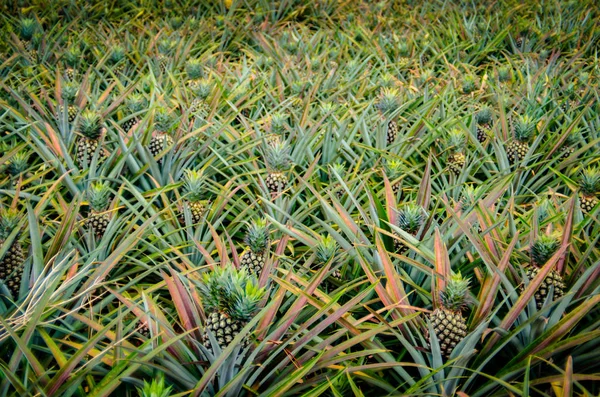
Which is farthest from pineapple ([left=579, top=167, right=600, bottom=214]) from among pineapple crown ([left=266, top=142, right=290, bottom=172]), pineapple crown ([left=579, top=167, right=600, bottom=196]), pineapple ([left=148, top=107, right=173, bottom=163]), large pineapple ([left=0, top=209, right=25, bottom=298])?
large pineapple ([left=0, top=209, right=25, bottom=298])

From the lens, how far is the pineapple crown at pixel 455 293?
1.05m

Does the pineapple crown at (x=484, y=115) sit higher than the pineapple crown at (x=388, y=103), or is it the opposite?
the pineapple crown at (x=388, y=103)

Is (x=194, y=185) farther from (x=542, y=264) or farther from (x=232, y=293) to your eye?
(x=542, y=264)

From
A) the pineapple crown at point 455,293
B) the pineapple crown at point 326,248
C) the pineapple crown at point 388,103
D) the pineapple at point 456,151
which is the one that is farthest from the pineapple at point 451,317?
the pineapple crown at point 388,103

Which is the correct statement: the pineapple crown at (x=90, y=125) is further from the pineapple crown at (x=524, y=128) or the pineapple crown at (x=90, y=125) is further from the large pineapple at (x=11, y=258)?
the pineapple crown at (x=524, y=128)

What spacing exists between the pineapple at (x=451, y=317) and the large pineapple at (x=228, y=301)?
0.39 m

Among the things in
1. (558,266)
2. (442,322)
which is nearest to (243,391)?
(442,322)

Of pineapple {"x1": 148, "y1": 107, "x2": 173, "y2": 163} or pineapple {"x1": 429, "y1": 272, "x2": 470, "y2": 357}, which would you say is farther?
pineapple {"x1": 148, "y1": 107, "x2": 173, "y2": 163}

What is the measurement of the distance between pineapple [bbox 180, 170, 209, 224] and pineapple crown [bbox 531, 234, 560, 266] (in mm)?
916

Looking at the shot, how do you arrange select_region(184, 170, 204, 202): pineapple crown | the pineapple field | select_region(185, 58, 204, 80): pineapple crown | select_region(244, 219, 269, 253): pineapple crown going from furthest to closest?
select_region(185, 58, 204, 80): pineapple crown → select_region(184, 170, 204, 202): pineapple crown → select_region(244, 219, 269, 253): pineapple crown → the pineapple field

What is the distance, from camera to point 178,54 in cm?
277

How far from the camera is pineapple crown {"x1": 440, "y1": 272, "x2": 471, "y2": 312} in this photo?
1.05m

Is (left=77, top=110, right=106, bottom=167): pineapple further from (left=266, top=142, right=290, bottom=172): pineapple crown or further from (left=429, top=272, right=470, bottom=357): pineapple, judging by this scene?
(left=429, top=272, right=470, bottom=357): pineapple

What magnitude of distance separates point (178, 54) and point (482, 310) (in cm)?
221
